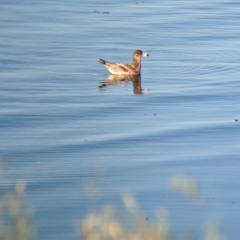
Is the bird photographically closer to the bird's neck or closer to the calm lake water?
the bird's neck

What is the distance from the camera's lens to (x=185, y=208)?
8844mm

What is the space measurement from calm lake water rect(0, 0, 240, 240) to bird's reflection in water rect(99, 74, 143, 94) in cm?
15

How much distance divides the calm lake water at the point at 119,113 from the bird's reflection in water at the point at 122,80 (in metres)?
0.15

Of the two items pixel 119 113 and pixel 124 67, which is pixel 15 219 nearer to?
pixel 119 113

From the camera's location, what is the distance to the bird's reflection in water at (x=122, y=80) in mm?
15269

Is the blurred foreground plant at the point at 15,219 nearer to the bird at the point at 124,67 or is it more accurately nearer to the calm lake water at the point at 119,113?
the calm lake water at the point at 119,113

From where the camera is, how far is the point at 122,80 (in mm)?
16359

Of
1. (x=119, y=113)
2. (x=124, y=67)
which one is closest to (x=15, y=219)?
(x=119, y=113)

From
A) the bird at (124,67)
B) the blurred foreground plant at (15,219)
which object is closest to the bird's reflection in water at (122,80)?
the bird at (124,67)

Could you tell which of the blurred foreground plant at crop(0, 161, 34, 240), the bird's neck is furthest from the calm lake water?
the bird's neck

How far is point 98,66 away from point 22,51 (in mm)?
1596

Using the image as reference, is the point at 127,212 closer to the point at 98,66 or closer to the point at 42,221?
the point at 42,221

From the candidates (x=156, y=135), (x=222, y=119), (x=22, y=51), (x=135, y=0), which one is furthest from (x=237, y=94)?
(x=135, y=0)

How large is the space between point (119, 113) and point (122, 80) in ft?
10.9
